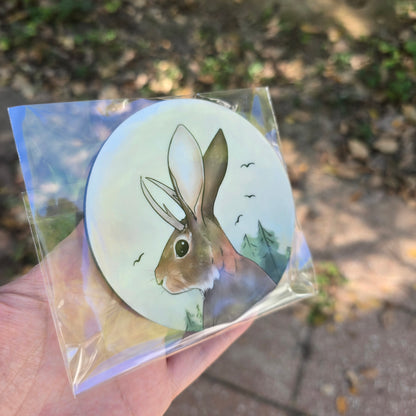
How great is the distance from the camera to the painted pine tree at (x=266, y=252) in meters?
1.28

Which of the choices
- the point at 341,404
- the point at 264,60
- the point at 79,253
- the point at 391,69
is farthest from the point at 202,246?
the point at 391,69

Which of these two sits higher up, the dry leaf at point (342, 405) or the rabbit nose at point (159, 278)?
the rabbit nose at point (159, 278)

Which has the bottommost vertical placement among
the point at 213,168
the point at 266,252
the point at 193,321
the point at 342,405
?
the point at 342,405

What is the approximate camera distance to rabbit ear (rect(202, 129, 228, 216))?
4.05ft

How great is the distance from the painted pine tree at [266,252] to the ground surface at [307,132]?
76 cm

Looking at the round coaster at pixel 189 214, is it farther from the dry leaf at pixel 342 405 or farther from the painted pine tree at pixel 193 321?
the dry leaf at pixel 342 405

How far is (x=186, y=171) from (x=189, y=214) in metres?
0.13

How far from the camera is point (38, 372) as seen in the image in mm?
1211

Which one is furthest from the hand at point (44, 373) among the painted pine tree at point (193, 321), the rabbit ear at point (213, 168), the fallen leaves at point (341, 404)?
the fallen leaves at point (341, 404)

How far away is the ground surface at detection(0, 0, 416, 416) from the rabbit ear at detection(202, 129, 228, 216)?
3.18 feet

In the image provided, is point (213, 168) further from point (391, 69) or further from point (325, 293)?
point (391, 69)

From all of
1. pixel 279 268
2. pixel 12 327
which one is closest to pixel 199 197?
pixel 279 268

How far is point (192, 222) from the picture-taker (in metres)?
1.21

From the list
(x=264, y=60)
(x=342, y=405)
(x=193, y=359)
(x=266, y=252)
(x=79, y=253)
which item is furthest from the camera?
(x=264, y=60)
